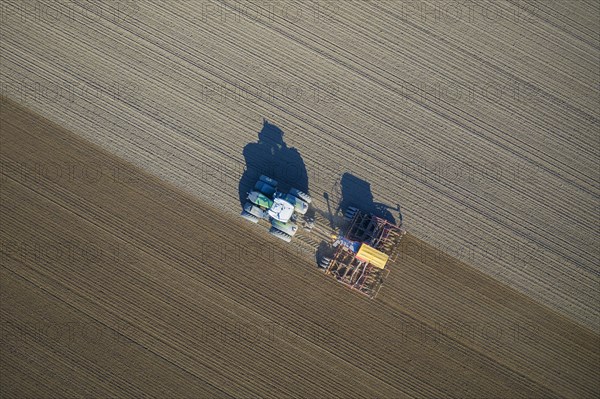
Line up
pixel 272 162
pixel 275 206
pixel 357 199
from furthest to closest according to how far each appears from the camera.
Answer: pixel 272 162 → pixel 357 199 → pixel 275 206

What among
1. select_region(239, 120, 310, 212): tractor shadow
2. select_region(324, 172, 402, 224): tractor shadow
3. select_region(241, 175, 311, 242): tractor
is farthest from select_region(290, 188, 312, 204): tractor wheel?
select_region(324, 172, 402, 224): tractor shadow

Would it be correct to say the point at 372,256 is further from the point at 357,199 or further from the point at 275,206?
the point at 275,206

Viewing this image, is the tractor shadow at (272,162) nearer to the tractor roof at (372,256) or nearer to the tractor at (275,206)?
the tractor at (275,206)

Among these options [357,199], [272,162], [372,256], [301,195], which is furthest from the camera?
[272,162]

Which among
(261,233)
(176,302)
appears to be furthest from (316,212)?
(176,302)

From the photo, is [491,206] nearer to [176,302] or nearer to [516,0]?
[516,0]

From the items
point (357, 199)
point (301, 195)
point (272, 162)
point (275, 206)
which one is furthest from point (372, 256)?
point (272, 162)

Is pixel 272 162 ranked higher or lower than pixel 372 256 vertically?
higher
